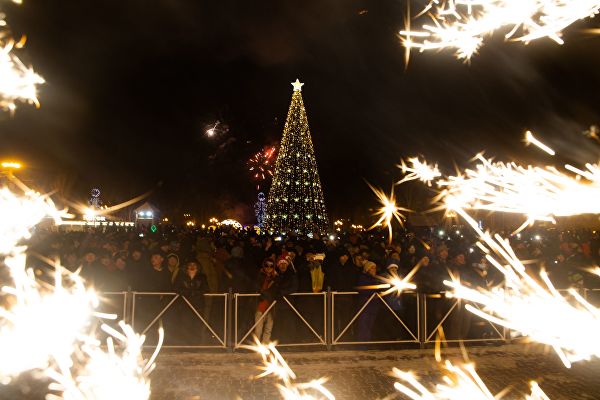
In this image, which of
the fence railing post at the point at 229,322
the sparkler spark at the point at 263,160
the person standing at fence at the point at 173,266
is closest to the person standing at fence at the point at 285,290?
the fence railing post at the point at 229,322

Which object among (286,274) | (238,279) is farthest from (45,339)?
(238,279)

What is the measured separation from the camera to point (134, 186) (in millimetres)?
34625

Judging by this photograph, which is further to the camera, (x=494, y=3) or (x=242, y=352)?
(x=242, y=352)

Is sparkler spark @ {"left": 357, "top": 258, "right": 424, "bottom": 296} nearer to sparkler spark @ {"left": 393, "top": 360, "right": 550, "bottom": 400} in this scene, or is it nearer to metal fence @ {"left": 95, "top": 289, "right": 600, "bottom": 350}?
metal fence @ {"left": 95, "top": 289, "right": 600, "bottom": 350}

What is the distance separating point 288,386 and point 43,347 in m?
3.34

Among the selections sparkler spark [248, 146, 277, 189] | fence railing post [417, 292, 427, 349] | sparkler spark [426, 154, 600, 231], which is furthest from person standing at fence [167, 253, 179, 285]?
sparkler spark [248, 146, 277, 189]

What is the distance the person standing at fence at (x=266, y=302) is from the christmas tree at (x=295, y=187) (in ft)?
65.2

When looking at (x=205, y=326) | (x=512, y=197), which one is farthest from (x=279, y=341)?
(x=512, y=197)

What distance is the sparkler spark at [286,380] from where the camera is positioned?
22.2 feet

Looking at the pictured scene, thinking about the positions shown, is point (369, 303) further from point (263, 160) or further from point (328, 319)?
point (263, 160)

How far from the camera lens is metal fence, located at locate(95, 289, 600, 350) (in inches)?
348

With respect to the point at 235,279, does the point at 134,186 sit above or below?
above

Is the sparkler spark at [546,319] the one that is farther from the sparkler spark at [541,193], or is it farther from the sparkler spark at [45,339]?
the sparkler spark at [45,339]

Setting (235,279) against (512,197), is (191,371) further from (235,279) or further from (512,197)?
(512,197)
